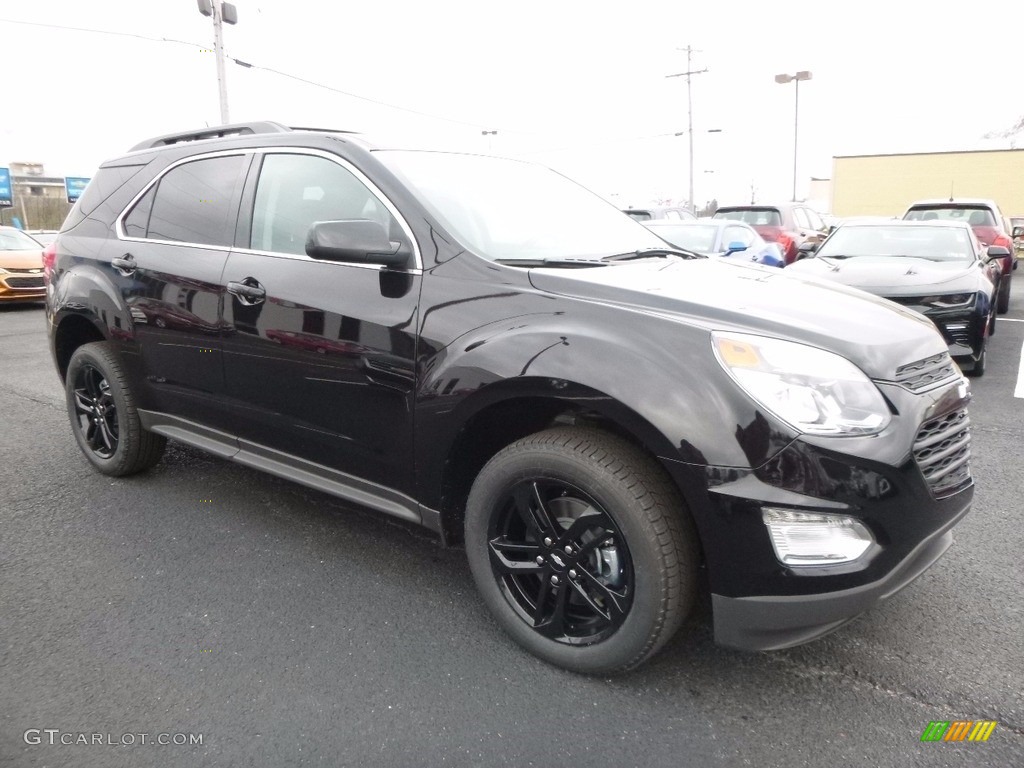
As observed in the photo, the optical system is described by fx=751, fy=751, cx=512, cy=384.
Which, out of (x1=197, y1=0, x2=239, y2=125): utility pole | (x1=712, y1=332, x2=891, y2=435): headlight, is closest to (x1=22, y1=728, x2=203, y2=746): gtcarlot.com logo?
(x1=712, y1=332, x2=891, y2=435): headlight

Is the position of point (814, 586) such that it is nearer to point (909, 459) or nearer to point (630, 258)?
point (909, 459)

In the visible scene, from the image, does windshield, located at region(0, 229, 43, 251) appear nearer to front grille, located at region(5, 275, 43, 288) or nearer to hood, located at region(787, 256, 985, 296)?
front grille, located at region(5, 275, 43, 288)

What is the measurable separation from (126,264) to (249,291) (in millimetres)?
1025

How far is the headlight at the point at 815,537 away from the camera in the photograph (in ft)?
6.46

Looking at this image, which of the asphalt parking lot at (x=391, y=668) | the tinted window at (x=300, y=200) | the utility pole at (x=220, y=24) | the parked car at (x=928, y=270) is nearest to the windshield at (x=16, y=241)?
the utility pole at (x=220, y=24)

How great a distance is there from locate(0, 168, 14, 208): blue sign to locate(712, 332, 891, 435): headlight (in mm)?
45633

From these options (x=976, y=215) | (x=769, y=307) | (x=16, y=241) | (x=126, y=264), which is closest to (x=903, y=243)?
(x=769, y=307)

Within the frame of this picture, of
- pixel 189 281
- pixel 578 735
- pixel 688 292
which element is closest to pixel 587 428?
pixel 688 292

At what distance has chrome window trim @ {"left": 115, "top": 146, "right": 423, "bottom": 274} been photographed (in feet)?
8.79

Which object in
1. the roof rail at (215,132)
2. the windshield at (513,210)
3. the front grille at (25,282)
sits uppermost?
the roof rail at (215,132)

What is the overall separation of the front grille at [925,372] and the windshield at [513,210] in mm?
1184

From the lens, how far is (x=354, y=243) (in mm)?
2529

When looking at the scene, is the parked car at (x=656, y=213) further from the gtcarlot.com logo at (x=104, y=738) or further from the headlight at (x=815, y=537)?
the gtcarlot.com logo at (x=104, y=738)

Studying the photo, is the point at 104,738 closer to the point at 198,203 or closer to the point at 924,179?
the point at 198,203
